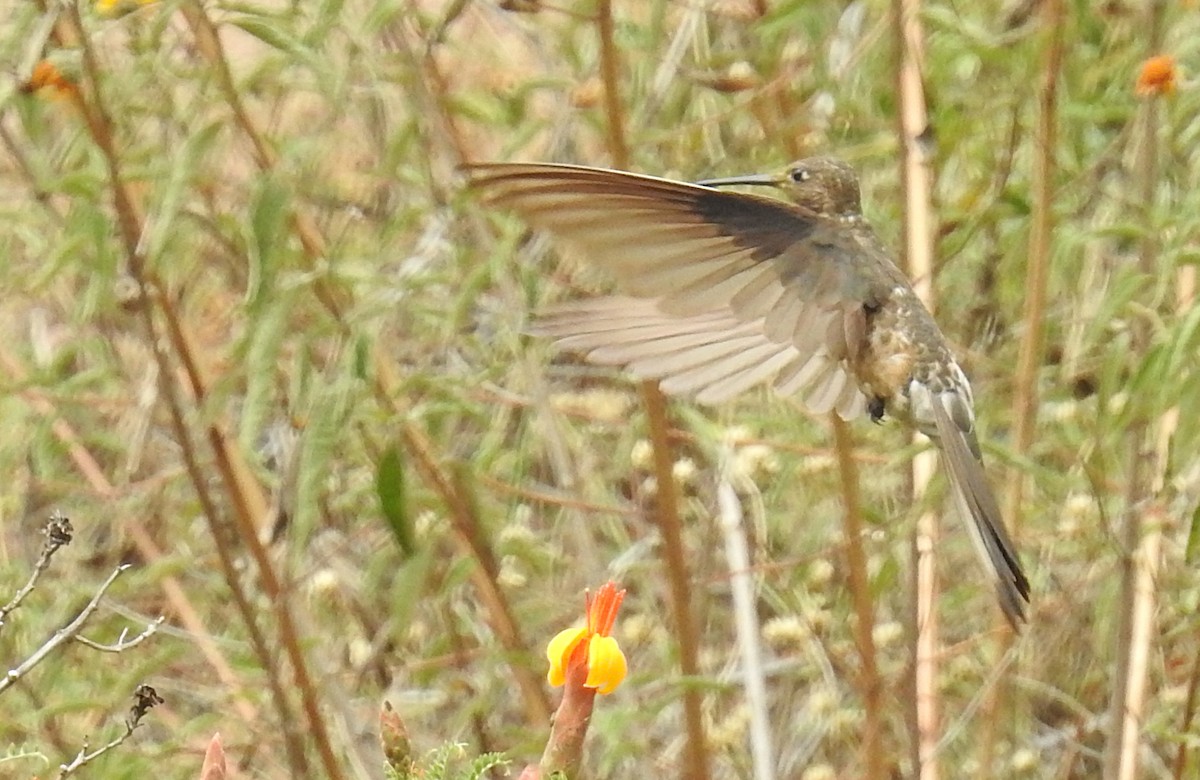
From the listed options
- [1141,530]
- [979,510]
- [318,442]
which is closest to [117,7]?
[318,442]

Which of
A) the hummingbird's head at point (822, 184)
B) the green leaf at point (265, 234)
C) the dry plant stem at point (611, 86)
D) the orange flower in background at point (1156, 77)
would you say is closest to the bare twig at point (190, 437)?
the green leaf at point (265, 234)

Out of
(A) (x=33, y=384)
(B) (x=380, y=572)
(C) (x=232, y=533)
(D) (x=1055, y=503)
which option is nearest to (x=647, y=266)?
(B) (x=380, y=572)

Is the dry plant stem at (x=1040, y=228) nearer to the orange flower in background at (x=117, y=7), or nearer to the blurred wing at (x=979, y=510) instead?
the blurred wing at (x=979, y=510)

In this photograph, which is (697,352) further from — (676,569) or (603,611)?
(603,611)

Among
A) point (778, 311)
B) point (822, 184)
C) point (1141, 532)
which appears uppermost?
point (822, 184)

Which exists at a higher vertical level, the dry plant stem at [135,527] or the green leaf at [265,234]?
the green leaf at [265,234]

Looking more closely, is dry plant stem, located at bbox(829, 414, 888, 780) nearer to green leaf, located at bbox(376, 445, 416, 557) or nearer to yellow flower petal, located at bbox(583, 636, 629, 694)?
A: green leaf, located at bbox(376, 445, 416, 557)

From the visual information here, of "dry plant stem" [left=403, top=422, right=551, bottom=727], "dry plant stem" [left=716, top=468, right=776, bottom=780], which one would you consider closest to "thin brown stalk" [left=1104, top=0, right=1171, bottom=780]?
"dry plant stem" [left=716, top=468, right=776, bottom=780]
